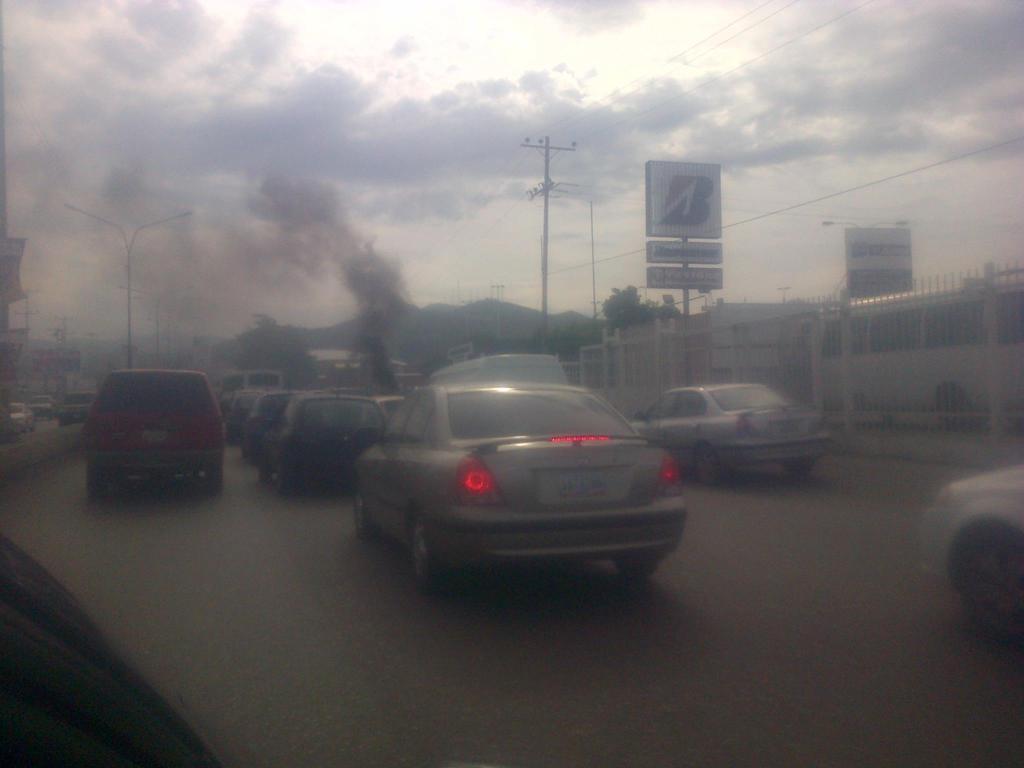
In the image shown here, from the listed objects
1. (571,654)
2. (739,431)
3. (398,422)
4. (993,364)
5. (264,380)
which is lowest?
(571,654)

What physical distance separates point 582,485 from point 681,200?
3122cm

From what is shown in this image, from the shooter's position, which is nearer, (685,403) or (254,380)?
(685,403)

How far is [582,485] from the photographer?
6.18 metres

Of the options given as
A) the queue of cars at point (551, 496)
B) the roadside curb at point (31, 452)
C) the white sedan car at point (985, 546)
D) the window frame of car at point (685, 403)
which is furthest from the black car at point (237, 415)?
the white sedan car at point (985, 546)

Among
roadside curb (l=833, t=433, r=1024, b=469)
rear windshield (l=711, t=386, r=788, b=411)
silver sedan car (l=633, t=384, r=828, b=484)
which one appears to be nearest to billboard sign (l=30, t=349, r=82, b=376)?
silver sedan car (l=633, t=384, r=828, b=484)

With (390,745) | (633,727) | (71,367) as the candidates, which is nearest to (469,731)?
(390,745)

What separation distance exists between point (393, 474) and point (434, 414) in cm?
78

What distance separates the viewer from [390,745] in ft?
13.1

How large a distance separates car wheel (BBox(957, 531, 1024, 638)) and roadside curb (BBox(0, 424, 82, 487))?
15033 mm

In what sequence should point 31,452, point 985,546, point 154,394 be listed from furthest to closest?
1. point 31,452
2. point 154,394
3. point 985,546

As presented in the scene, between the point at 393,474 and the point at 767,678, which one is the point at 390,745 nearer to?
the point at 767,678

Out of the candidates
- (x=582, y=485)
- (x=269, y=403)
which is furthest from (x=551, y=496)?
(x=269, y=403)

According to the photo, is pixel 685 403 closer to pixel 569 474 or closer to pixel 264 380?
pixel 569 474

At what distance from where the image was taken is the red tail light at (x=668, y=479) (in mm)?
6449
